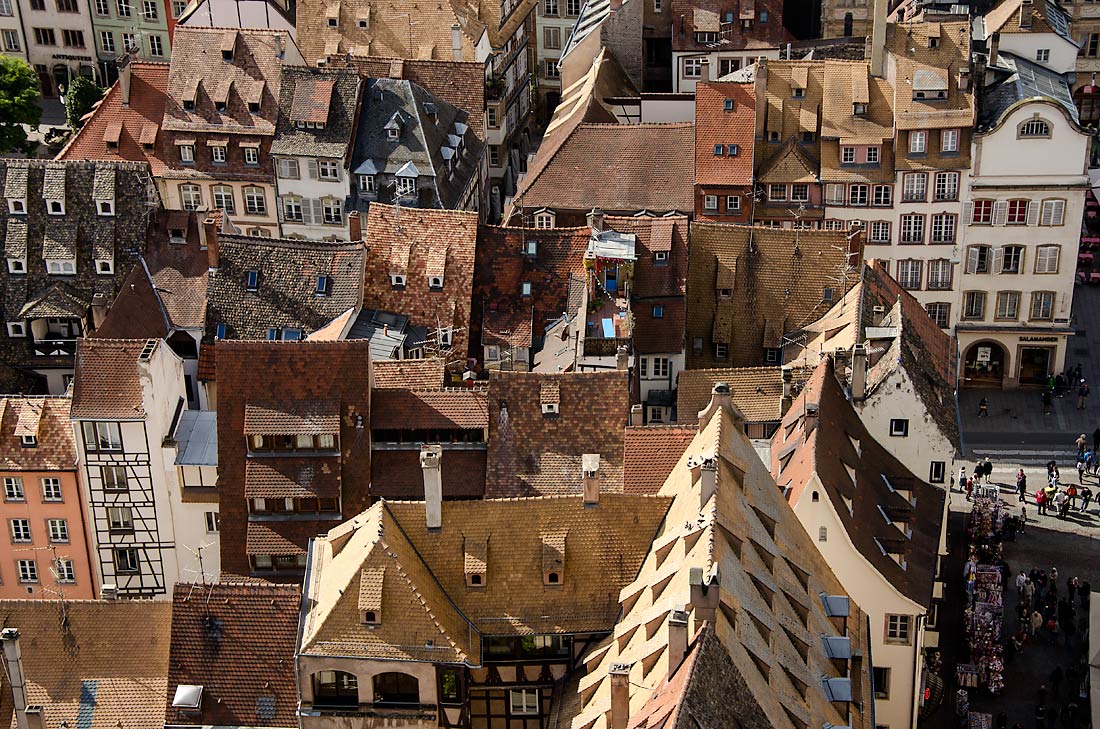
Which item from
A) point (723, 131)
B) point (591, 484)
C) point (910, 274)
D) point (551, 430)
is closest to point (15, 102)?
point (723, 131)

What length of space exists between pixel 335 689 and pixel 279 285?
1436 inches

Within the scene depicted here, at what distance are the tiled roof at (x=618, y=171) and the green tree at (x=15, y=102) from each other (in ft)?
158

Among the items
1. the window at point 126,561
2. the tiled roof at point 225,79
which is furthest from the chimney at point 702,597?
the tiled roof at point 225,79

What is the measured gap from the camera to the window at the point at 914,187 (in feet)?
379

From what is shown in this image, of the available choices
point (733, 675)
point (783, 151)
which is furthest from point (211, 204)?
point (733, 675)

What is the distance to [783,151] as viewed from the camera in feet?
385

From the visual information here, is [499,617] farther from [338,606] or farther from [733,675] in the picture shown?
[733,675]

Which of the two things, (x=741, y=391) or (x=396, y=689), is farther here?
(x=741, y=391)

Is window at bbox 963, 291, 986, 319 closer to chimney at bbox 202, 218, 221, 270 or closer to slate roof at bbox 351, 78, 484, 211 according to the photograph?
slate roof at bbox 351, 78, 484, 211

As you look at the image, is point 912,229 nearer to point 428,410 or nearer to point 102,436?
point 428,410

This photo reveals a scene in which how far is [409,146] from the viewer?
398 ft

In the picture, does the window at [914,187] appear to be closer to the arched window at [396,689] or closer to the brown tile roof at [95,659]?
the arched window at [396,689]

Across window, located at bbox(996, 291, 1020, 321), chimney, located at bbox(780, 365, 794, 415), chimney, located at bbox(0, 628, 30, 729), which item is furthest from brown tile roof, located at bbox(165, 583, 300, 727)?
window, located at bbox(996, 291, 1020, 321)

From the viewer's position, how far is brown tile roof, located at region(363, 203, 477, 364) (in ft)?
341
